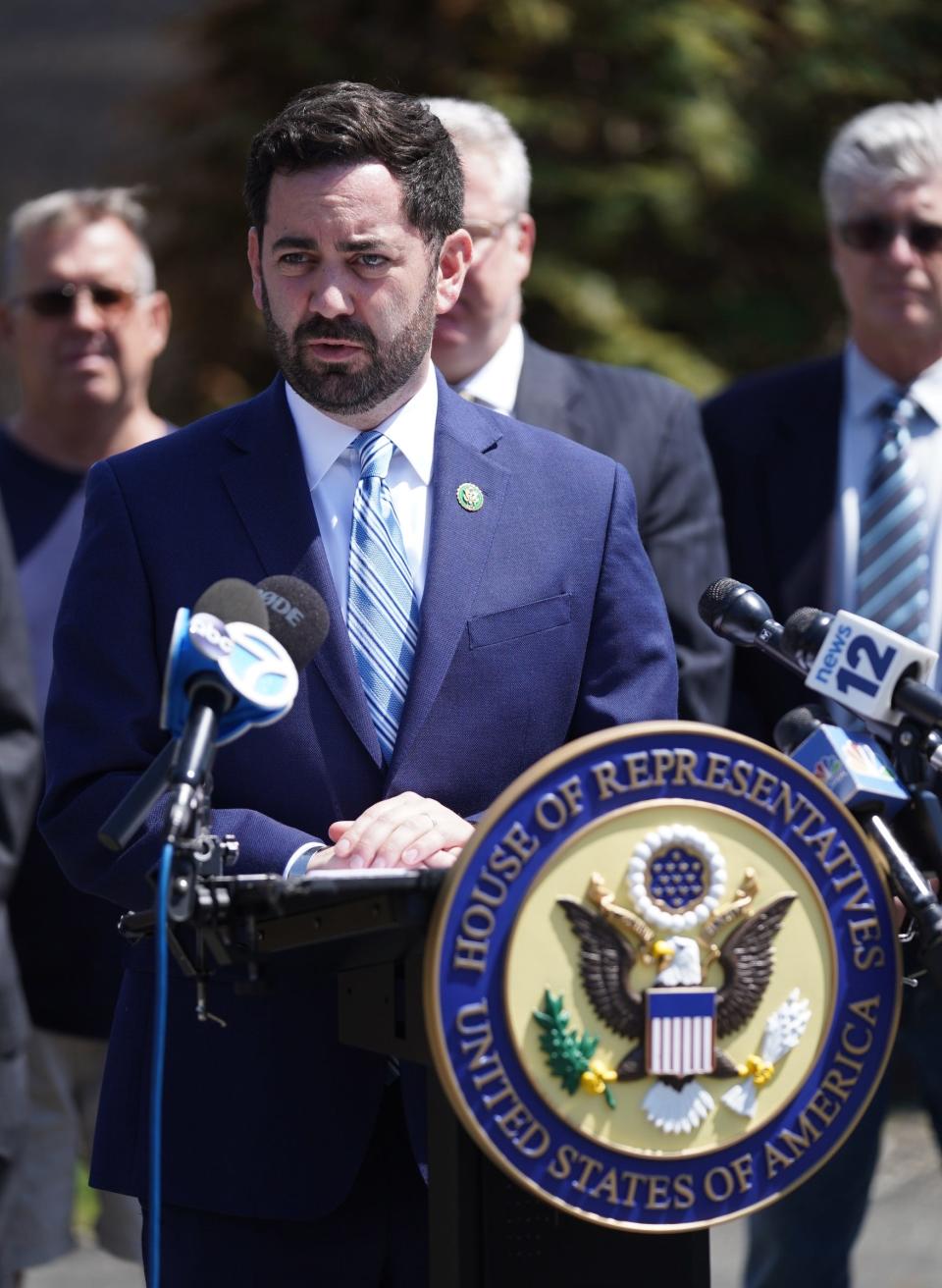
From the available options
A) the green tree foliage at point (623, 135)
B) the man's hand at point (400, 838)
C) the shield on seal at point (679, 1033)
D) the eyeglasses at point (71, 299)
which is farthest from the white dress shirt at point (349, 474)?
the green tree foliage at point (623, 135)

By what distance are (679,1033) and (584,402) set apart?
2.26m

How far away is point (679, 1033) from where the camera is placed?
2.05 m

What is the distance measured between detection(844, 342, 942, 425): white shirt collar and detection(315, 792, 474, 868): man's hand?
2.08 metres

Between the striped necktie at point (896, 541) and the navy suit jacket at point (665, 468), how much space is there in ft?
0.92

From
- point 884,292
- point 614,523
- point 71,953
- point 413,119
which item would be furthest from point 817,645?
point 71,953

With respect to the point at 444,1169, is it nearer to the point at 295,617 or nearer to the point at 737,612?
the point at 295,617

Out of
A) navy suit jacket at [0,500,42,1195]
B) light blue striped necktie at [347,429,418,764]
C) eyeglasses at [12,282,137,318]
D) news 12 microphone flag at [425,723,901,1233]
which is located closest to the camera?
news 12 microphone flag at [425,723,901,1233]

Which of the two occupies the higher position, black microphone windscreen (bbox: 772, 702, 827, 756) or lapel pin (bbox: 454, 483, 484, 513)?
lapel pin (bbox: 454, 483, 484, 513)

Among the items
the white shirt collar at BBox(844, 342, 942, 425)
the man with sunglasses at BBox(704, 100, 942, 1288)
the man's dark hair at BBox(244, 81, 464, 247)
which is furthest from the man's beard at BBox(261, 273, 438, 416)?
the white shirt collar at BBox(844, 342, 942, 425)

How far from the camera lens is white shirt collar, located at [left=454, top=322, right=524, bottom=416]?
406cm

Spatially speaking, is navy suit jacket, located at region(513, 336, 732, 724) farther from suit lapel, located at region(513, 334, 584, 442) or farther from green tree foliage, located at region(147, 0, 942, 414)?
green tree foliage, located at region(147, 0, 942, 414)

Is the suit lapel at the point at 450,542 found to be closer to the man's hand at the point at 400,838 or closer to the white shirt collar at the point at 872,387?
the man's hand at the point at 400,838

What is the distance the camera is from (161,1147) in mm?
2541

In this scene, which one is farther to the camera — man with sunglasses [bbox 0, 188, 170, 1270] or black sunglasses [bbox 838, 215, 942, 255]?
man with sunglasses [bbox 0, 188, 170, 1270]
